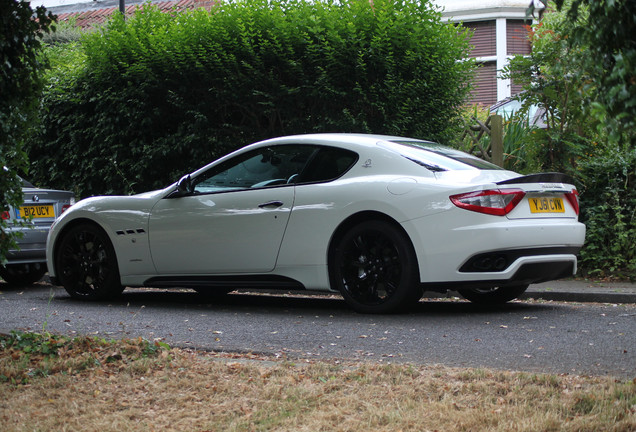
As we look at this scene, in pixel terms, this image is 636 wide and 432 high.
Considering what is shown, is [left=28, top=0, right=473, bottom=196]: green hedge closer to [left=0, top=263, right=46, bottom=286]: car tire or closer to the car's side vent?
[left=0, top=263, right=46, bottom=286]: car tire

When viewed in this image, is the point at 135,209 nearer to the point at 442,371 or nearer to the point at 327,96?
the point at 327,96

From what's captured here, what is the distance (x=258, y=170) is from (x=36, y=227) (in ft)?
11.1

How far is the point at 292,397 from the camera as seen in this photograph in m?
4.05

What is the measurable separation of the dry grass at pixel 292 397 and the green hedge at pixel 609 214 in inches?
209

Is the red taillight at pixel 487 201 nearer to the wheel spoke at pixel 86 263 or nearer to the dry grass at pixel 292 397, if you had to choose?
the dry grass at pixel 292 397

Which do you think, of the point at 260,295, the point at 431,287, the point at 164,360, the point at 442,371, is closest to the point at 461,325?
the point at 431,287

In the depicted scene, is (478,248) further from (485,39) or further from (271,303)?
(485,39)

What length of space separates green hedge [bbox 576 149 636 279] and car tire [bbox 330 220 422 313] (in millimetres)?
3342

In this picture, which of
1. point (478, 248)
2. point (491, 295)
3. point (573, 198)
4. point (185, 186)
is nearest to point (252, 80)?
point (185, 186)

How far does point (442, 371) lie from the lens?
4492 mm

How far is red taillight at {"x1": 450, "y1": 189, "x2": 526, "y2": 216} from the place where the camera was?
650 centimetres

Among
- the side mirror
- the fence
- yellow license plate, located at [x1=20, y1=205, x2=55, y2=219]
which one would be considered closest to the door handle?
the side mirror

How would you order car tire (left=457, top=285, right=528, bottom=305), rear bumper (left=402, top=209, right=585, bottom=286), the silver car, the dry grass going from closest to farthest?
the dry grass → rear bumper (left=402, top=209, right=585, bottom=286) → car tire (left=457, top=285, right=528, bottom=305) → the silver car

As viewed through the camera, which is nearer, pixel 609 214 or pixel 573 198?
pixel 573 198
